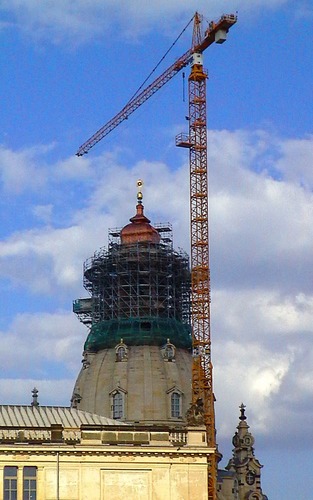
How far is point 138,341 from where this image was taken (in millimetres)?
193000

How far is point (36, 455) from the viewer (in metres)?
104

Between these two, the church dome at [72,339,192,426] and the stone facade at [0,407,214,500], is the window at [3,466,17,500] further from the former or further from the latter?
the church dome at [72,339,192,426]

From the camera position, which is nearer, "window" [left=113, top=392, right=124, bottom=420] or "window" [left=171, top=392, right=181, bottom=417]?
"window" [left=113, top=392, right=124, bottom=420]

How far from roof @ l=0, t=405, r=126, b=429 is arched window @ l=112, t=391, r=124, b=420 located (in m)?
68.4

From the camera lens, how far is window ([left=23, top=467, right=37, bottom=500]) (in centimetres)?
10375

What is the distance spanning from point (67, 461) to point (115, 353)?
86963mm

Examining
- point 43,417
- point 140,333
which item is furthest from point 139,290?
point 43,417

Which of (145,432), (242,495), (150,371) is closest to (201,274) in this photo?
(150,371)

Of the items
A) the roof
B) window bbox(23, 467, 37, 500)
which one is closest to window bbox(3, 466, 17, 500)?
window bbox(23, 467, 37, 500)

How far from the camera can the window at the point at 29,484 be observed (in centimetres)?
10375

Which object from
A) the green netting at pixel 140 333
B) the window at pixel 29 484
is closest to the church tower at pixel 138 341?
the green netting at pixel 140 333

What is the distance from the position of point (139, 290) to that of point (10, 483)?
92.9 metres

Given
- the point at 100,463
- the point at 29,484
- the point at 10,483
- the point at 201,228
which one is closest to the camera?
the point at 10,483

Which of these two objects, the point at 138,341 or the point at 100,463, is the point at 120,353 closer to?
the point at 138,341
